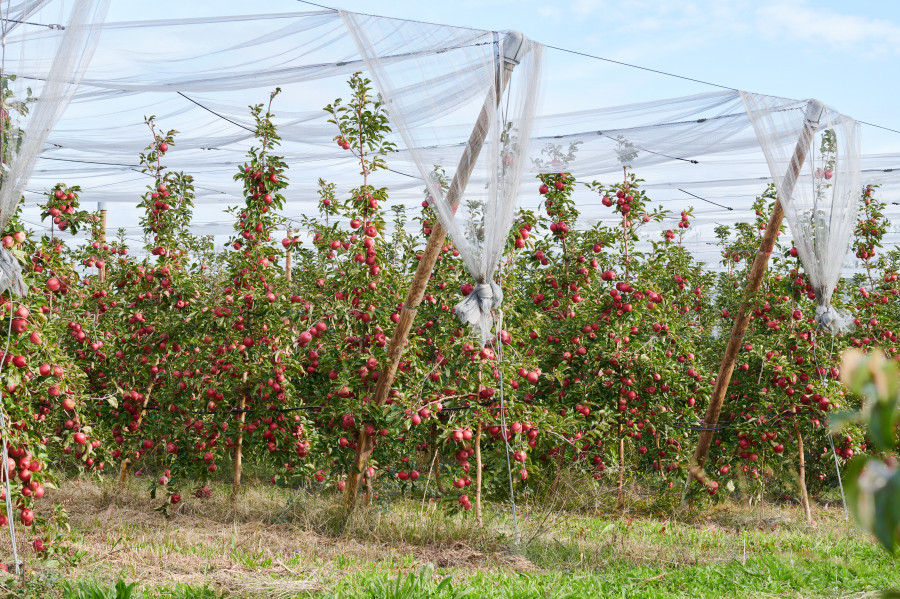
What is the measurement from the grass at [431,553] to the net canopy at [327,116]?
165 cm

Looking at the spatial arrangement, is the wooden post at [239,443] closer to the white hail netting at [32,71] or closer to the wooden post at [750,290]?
the white hail netting at [32,71]

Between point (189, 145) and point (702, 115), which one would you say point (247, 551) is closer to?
point (189, 145)

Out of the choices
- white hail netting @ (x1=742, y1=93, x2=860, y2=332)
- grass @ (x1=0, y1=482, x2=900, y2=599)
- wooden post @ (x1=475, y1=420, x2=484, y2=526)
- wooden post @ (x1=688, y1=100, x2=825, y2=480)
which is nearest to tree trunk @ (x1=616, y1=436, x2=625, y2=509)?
grass @ (x1=0, y1=482, x2=900, y2=599)

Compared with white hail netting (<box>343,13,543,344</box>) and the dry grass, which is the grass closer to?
the dry grass

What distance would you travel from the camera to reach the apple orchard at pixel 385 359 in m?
4.23

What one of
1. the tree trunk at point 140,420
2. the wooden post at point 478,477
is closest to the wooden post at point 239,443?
the tree trunk at point 140,420

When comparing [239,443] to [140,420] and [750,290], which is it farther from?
[750,290]

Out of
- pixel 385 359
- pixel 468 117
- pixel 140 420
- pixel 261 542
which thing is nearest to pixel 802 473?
pixel 385 359

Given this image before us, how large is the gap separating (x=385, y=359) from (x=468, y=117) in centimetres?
140

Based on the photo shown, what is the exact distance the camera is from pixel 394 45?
346 centimetres

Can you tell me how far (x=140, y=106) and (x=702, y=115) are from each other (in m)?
3.35

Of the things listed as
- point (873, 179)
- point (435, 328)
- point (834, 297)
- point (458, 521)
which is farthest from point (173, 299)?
point (873, 179)

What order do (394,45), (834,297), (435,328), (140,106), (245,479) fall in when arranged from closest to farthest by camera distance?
(394,45)
(140,106)
(435,328)
(834,297)
(245,479)

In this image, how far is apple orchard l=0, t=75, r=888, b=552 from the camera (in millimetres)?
4230
